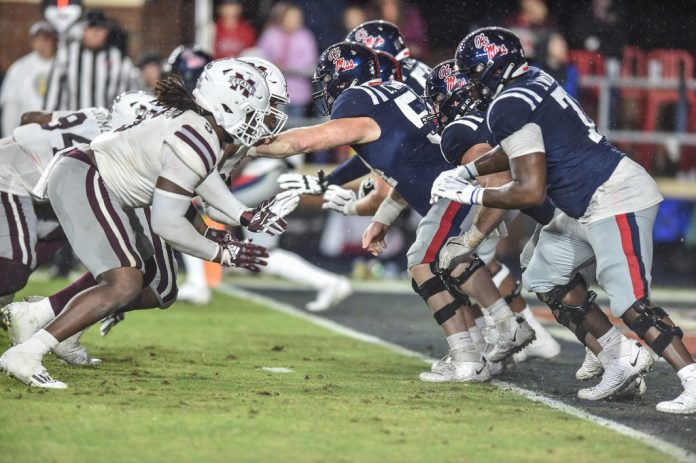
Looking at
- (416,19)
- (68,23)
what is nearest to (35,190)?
(68,23)

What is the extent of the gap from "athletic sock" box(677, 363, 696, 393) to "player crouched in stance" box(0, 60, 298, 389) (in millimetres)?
1814

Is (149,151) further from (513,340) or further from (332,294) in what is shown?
(332,294)

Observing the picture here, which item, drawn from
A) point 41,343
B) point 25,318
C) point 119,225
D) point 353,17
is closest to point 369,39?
point 119,225

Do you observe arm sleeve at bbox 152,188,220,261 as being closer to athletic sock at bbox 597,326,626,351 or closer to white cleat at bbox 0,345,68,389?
white cleat at bbox 0,345,68,389

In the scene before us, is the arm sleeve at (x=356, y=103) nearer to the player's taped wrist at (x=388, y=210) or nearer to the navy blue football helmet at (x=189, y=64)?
the player's taped wrist at (x=388, y=210)

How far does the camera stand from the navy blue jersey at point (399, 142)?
5.88 meters

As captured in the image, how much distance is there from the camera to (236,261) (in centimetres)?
518

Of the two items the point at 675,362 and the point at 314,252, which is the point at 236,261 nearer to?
the point at 675,362

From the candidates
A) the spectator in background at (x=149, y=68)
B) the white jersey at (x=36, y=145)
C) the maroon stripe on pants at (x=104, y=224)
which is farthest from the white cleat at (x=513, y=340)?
the spectator in background at (x=149, y=68)

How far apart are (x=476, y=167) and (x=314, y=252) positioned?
724 cm

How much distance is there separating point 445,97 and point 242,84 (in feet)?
3.72

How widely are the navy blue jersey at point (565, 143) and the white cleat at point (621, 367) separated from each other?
24.9 inches

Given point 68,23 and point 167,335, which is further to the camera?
point 68,23

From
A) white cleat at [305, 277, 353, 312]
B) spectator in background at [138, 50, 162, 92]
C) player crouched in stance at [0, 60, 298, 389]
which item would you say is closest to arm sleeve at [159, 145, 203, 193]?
player crouched in stance at [0, 60, 298, 389]
